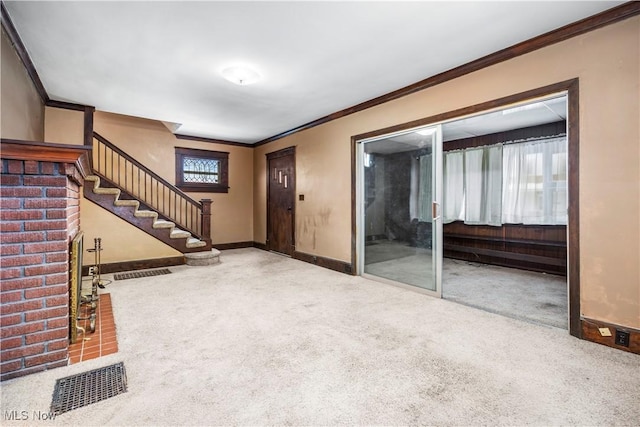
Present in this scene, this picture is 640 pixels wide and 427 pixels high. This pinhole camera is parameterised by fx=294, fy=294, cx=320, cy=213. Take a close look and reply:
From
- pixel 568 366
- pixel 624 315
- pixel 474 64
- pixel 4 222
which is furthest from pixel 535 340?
pixel 4 222

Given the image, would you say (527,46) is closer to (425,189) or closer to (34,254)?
(425,189)

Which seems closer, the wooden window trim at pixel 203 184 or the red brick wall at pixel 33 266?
the red brick wall at pixel 33 266

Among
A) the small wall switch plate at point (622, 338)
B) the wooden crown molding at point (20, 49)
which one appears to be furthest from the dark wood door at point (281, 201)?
the small wall switch plate at point (622, 338)

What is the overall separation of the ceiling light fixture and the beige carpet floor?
261cm

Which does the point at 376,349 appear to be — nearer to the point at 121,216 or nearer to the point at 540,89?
the point at 540,89

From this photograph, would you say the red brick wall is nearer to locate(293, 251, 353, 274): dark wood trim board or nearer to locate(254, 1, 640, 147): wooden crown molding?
locate(293, 251, 353, 274): dark wood trim board

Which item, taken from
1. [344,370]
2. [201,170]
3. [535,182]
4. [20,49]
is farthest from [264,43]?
[535,182]

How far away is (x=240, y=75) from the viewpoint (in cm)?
340

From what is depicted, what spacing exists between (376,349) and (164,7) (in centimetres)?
313

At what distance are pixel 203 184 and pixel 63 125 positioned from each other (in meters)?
2.77

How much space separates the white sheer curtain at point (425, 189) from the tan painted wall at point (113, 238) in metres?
4.41

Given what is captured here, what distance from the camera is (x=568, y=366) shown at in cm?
205

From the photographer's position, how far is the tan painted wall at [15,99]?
264 cm

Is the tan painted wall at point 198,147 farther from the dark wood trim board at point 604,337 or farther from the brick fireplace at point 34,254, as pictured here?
the dark wood trim board at point 604,337
